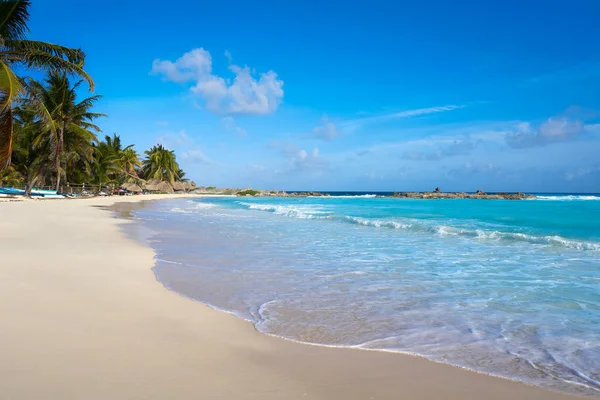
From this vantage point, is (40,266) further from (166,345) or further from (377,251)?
(377,251)

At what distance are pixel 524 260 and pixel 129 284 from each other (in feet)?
25.8

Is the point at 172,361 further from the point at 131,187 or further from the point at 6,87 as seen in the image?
the point at 131,187

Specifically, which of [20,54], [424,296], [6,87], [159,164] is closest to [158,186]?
[159,164]

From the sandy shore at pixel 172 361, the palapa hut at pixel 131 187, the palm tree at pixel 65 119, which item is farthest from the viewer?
the palapa hut at pixel 131 187

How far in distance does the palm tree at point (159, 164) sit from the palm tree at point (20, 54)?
191ft

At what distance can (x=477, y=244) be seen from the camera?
36.8ft

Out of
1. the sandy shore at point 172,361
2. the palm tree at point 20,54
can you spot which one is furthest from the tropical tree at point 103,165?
the sandy shore at point 172,361

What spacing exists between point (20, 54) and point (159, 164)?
6038 centimetres

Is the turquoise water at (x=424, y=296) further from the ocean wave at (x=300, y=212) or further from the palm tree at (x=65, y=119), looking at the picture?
the palm tree at (x=65, y=119)

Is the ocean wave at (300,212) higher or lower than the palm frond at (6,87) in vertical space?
lower

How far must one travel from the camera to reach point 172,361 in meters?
2.90

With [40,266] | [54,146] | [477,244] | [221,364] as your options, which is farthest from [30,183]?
[221,364]

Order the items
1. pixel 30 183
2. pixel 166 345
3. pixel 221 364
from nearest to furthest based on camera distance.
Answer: pixel 221 364 → pixel 166 345 → pixel 30 183

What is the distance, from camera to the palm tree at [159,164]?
2864 inches
